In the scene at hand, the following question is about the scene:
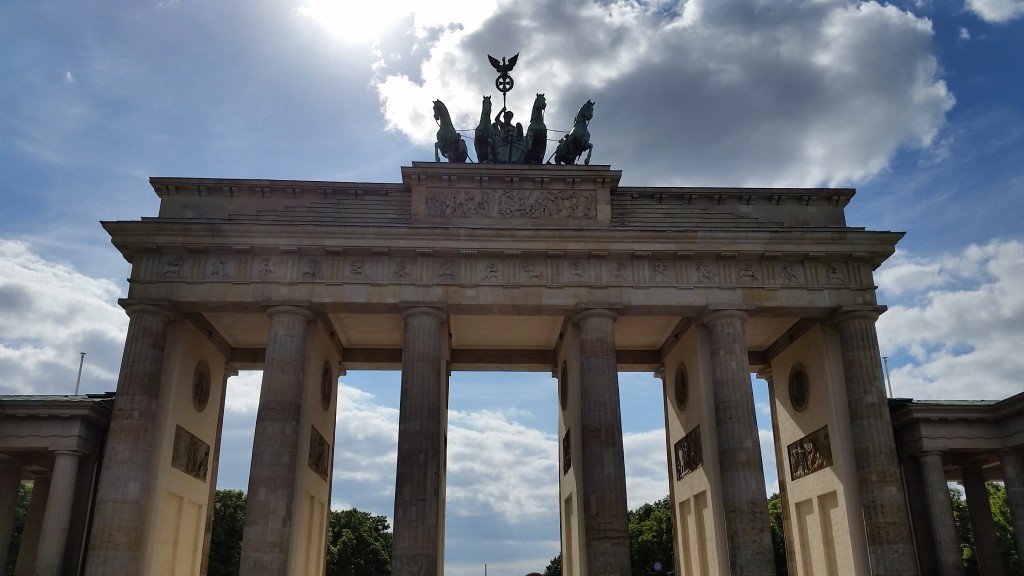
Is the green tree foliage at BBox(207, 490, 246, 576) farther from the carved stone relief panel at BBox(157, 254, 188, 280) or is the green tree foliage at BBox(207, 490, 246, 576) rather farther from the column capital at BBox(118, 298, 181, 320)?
the carved stone relief panel at BBox(157, 254, 188, 280)

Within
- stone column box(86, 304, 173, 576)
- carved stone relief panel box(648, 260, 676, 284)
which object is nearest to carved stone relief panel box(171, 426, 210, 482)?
stone column box(86, 304, 173, 576)

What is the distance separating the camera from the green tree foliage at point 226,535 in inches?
2098

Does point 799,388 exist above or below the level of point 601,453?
above

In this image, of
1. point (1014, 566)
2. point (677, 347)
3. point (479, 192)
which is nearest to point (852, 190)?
point (677, 347)

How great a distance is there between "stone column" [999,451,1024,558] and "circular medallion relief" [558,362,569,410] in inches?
612

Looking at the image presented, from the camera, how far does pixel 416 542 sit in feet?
76.4

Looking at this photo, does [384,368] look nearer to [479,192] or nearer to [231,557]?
[479,192]

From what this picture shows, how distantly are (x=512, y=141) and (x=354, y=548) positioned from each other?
1891 inches

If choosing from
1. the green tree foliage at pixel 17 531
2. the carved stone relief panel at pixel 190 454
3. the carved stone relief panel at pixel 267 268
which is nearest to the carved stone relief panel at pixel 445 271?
the carved stone relief panel at pixel 267 268

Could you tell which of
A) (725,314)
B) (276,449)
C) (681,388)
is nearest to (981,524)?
(681,388)

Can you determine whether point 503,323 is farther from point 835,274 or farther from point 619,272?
point 835,274

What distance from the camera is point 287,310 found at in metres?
26.1

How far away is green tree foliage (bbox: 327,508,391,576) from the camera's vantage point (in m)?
64.4

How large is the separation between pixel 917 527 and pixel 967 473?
488 centimetres
